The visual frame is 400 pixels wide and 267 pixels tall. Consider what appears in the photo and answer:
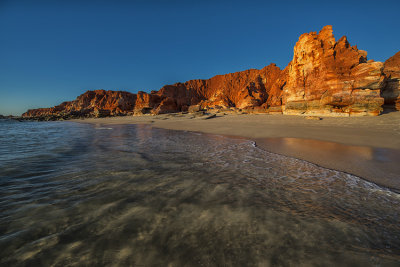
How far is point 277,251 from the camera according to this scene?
1.15 metres

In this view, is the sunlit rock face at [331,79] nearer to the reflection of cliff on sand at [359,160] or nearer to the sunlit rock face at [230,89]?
the reflection of cliff on sand at [359,160]

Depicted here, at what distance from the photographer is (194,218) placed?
155 cm

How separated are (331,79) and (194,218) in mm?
14591

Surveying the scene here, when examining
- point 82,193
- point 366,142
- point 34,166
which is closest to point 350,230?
point 82,193

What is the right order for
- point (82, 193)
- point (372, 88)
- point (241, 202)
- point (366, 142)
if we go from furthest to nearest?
point (372, 88) → point (366, 142) → point (82, 193) → point (241, 202)

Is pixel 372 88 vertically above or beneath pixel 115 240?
above

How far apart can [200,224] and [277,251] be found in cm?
64

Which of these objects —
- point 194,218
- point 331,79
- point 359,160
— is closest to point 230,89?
point 331,79

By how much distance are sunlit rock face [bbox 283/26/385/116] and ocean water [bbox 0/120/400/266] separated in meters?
10.8

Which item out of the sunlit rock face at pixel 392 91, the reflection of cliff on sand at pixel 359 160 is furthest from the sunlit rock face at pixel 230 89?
the reflection of cliff on sand at pixel 359 160

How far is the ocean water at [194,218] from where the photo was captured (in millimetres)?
1105

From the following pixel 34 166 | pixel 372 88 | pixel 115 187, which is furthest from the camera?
pixel 372 88

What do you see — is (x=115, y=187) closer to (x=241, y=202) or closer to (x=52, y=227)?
(x=52, y=227)

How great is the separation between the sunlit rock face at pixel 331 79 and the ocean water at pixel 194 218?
10.8 m
